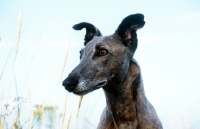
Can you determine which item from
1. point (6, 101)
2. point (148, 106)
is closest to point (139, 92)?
point (148, 106)

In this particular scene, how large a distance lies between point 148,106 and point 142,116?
0.93 ft

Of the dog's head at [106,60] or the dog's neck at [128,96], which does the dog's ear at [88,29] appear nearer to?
the dog's head at [106,60]

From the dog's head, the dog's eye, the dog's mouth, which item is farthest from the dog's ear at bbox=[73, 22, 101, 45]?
the dog's mouth

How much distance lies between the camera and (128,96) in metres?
4.61

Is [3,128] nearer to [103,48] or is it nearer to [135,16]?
[103,48]

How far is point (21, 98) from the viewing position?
401cm

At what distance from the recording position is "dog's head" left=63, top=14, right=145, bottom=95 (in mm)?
4117

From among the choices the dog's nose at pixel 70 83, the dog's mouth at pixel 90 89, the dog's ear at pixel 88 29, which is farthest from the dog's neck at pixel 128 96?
the dog's ear at pixel 88 29

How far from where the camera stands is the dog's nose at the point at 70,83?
3.95 metres

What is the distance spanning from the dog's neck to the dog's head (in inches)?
5.7

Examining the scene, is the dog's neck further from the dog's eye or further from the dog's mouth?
the dog's eye

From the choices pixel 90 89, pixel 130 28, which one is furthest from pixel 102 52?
pixel 130 28

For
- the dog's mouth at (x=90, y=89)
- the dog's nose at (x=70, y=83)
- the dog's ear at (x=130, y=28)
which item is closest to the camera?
the dog's nose at (x=70, y=83)

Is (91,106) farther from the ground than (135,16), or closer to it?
closer to it
